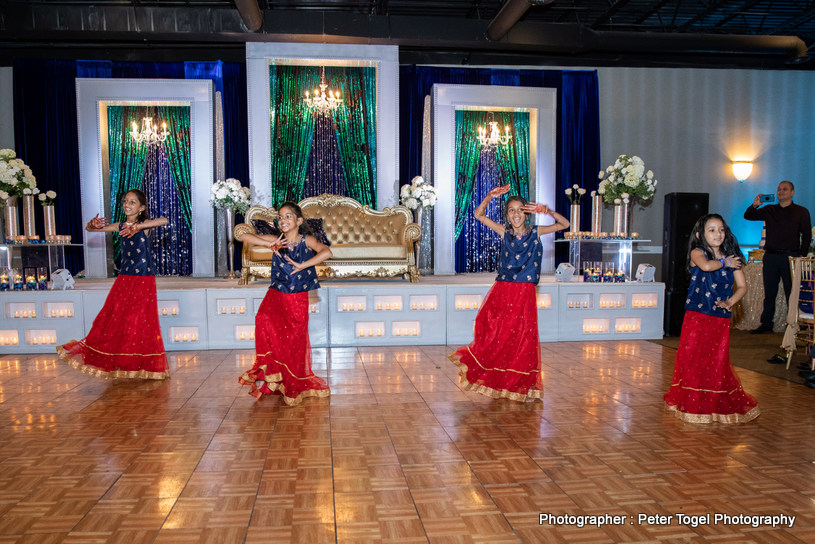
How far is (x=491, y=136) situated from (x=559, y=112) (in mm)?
1439

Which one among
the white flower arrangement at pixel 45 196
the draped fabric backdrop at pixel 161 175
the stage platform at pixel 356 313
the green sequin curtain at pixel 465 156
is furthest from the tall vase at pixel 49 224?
the green sequin curtain at pixel 465 156

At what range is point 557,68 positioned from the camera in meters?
11.5

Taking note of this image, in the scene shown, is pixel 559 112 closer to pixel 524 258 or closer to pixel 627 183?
pixel 627 183

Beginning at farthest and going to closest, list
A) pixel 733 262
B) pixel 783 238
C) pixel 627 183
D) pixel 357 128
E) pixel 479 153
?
1. pixel 479 153
2. pixel 357 128
3. pixel 627 183
4. pixel 783 238
5. pixel 733 262

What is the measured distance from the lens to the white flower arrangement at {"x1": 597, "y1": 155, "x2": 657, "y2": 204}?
819 centimetres

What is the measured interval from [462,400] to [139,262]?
3204 millimetres

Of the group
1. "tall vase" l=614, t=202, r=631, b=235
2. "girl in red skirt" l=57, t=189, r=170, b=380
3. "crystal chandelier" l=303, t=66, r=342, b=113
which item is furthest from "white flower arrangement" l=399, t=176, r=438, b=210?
"girl in red skirt" l=57, t=189, r=170, b=380

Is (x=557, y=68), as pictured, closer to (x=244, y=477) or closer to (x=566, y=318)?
(x=566, y=318)

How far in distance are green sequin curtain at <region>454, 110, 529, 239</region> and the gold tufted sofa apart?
2675 mm

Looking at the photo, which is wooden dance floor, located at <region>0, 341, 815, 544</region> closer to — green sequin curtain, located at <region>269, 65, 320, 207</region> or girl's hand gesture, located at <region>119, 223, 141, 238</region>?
girl's hand gesture, located at <region>119, 223, 141, 238</region>

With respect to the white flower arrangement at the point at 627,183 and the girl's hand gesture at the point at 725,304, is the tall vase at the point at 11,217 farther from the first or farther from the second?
the girl's hand gesture at the point at 725,304

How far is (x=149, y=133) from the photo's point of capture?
10.8 metres

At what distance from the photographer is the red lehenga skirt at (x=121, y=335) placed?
5273mm

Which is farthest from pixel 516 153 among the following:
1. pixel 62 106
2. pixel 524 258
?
pixel 62 106
